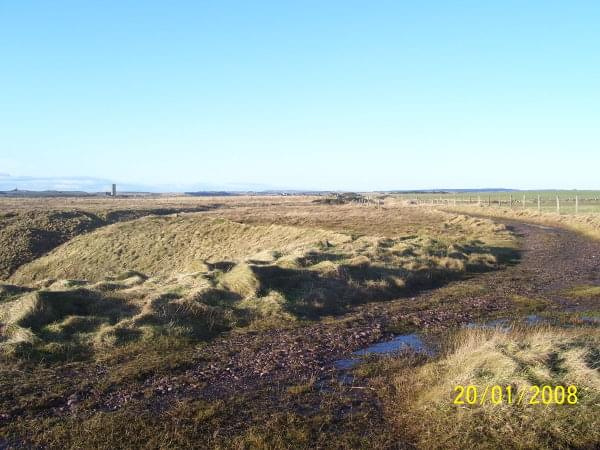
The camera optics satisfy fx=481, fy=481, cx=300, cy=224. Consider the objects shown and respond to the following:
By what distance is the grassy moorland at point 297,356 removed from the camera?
6.93 m

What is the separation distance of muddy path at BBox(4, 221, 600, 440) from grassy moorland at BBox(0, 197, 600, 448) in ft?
0.15

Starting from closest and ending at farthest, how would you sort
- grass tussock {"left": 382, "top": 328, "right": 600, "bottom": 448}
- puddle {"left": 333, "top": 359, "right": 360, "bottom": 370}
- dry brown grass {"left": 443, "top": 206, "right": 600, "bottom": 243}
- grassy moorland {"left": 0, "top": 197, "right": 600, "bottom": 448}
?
grass tussock {"left": 382, "top": 328, "right": 600, "bottom": 448} < grassy moorland {"left": 0, "top": 197, "right": 600, "bottom": 448} < puddle {"left": 333, "top": 359, "right": 360, "bottom": 370} < dry brown grass {"left": 443, "top": 206, "right": 600, "bottom": 243}

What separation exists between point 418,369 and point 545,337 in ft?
7.92

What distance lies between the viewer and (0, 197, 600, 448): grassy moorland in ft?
22.7

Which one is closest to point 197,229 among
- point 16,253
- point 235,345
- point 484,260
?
point 16,253

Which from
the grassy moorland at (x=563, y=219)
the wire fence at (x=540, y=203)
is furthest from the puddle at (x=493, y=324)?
the wire fence at (x=540, y=203)

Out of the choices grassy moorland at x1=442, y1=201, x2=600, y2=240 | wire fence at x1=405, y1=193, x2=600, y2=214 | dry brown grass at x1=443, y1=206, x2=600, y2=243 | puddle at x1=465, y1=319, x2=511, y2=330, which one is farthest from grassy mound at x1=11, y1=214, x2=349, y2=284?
wire fence at x1=405, y1=193, x2=600, y2=214

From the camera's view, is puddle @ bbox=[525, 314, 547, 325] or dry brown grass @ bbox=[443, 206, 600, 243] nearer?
puddle @ bbox=[525, 314, 547, 325]

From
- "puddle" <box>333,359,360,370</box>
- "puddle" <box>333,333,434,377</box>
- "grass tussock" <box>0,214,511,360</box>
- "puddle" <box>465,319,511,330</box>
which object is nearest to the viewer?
"puddle" <box>333,359,360,370</box>

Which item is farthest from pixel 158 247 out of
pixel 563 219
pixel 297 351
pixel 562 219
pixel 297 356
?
pixel 562 219

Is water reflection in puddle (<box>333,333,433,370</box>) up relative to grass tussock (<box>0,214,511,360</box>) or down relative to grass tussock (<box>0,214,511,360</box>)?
down

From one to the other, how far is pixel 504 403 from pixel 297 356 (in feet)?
14.8

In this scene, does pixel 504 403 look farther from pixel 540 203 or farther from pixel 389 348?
pixel 540 203
